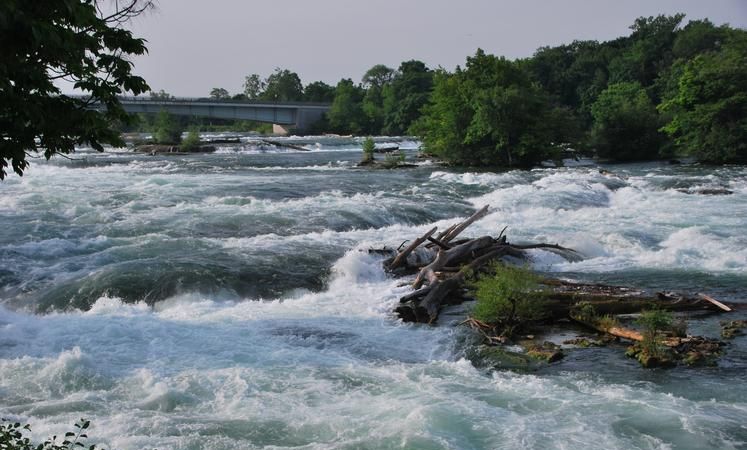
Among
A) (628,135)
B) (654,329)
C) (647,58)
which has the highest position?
(647,58)

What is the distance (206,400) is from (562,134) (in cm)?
3605

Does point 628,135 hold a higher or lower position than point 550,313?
higher

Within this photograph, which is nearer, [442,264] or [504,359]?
[504,359]

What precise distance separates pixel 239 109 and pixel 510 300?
7623 cm

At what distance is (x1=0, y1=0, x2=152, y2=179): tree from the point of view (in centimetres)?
438

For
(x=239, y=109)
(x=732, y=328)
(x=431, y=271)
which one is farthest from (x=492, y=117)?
(x=239, y=109)

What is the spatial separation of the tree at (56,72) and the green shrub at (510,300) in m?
6.43

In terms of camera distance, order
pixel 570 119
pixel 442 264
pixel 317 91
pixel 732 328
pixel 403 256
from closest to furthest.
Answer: pixel 732 328 → pixel 442 264 → pixel 403 256 → pixel 570 119 → pixel 317 91

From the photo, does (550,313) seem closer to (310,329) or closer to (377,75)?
(310,329)

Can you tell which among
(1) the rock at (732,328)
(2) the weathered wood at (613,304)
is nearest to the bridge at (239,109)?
(2) the weathered wood at (613,304)

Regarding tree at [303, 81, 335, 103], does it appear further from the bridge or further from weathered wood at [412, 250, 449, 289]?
weathered wood at [412, 250, 449, 289]

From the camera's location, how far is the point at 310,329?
11.4 m

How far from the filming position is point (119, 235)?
18.2 meters

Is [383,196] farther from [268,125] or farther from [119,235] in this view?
[268,125]
